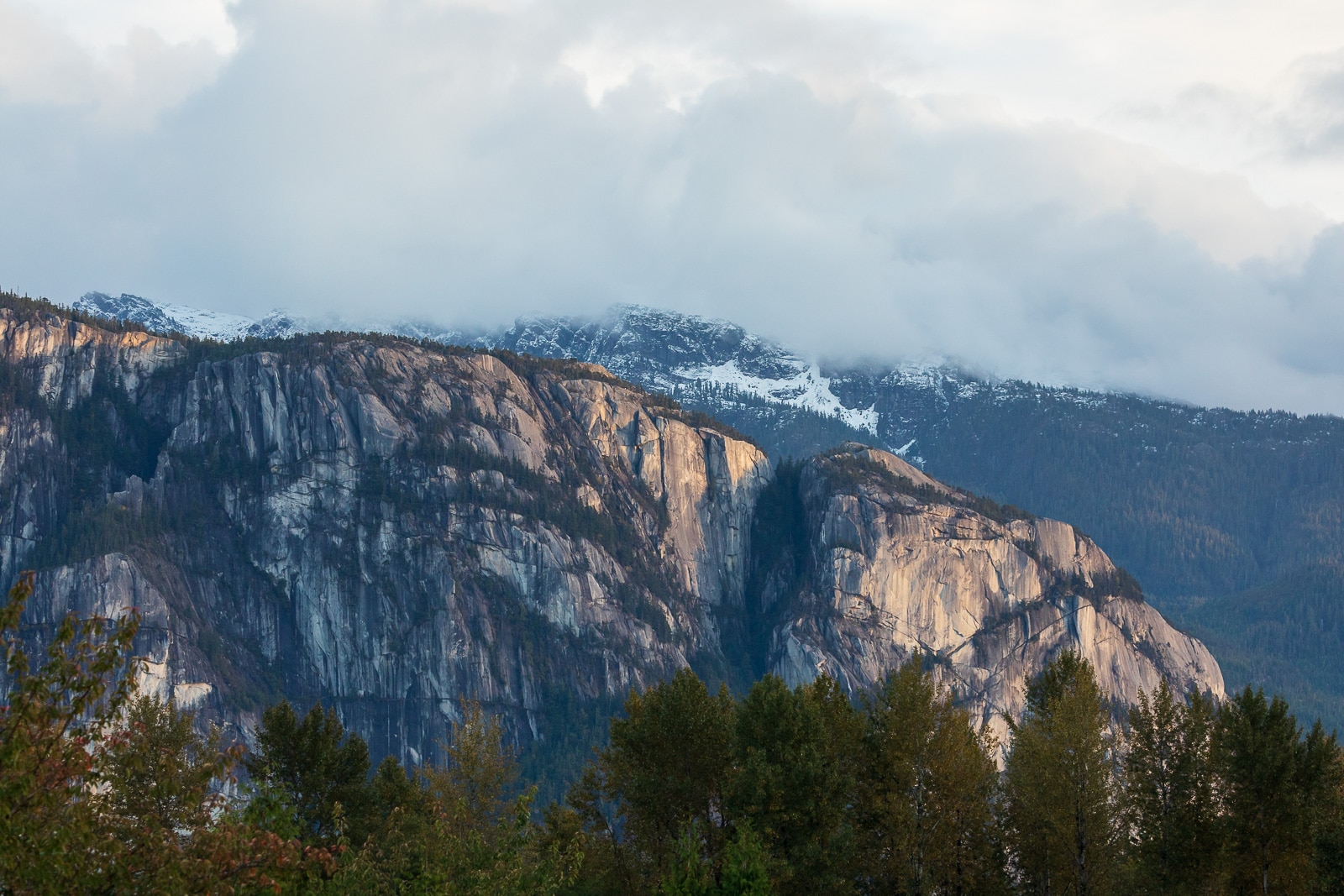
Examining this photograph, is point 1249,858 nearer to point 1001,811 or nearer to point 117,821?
point 1001,811

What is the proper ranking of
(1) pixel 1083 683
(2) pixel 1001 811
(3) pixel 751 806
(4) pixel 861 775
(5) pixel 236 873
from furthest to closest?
(1) pixel 1083 683 < (2) pixel 1001 811 < (4) pixel 861 775 < (3) pixel 751 806 < (5) pixel 236 873

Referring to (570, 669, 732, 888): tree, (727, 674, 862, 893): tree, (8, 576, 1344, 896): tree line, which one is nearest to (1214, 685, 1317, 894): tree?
(8, 576, 1344, 896): tree line

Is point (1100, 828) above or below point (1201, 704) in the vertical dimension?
below

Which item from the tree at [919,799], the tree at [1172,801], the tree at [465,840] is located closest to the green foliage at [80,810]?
the tree at [465,840]

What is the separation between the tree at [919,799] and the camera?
90.0 metres

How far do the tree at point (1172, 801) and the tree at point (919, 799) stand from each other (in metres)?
10.9

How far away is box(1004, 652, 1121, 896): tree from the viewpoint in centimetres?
9356

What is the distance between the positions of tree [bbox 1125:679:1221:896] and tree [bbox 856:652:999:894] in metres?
10.9

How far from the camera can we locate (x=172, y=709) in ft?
356

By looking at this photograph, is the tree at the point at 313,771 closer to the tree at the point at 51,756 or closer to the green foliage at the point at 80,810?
the green foliage at the point at 80,810

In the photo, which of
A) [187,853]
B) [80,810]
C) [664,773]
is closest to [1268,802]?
[664,773]

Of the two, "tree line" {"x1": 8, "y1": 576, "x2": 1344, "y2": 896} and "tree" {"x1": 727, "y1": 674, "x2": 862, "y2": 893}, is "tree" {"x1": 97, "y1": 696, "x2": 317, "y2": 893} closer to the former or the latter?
"tree line" {"x1": 8, "y1": 576, "x2": 1344, "y2": 896}

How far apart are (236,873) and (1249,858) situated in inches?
2847

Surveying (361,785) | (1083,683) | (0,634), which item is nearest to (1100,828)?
(1083,683)
